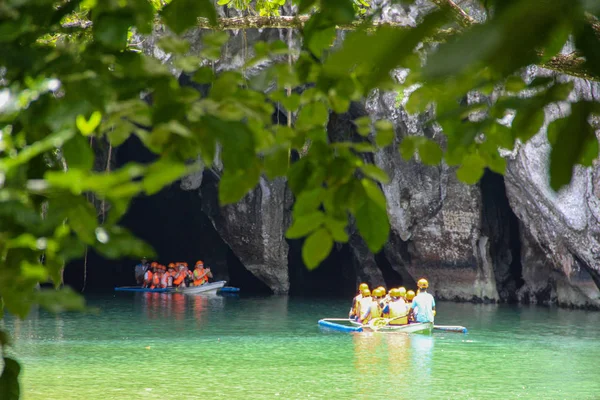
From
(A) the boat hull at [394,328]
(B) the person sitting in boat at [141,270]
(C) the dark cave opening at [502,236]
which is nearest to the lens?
(A) the boat hull at [394,328]

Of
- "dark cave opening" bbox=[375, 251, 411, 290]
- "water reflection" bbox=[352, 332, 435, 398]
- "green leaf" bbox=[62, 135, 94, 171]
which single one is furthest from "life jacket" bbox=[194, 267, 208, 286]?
"green leaf" bbox=[62, 135, 94, 171]

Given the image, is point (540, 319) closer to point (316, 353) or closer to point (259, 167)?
point (316, 353)

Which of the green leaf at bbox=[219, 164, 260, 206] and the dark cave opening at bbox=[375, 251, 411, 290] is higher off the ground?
the green leaf at bbox=[219, 164, 260, 206]

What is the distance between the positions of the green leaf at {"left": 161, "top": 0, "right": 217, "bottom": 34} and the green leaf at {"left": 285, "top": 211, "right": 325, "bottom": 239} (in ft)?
1.15

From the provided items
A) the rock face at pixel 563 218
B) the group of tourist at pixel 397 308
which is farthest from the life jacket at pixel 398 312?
the rock face at pixel 563 218

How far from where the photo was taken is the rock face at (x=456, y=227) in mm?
15938

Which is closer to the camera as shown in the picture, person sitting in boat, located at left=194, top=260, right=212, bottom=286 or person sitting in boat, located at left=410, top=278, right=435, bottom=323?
person sitting in boat, located at left=410, top=278, right=435, bottom=323

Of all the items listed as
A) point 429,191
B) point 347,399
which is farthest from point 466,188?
point 347,399

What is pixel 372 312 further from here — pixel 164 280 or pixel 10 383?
pixel 10 383

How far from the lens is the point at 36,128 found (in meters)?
1.28

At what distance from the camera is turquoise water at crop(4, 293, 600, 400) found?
23.5 ft

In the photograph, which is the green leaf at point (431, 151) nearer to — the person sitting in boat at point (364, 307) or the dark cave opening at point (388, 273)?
the person sitting in boat at point (364, 307)

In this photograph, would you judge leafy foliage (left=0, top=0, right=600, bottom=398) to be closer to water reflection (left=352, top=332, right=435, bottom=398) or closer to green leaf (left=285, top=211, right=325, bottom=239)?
green leaf (left=285, top=211, right=325, bottom=239)

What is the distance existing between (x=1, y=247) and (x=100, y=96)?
0.25 metres
